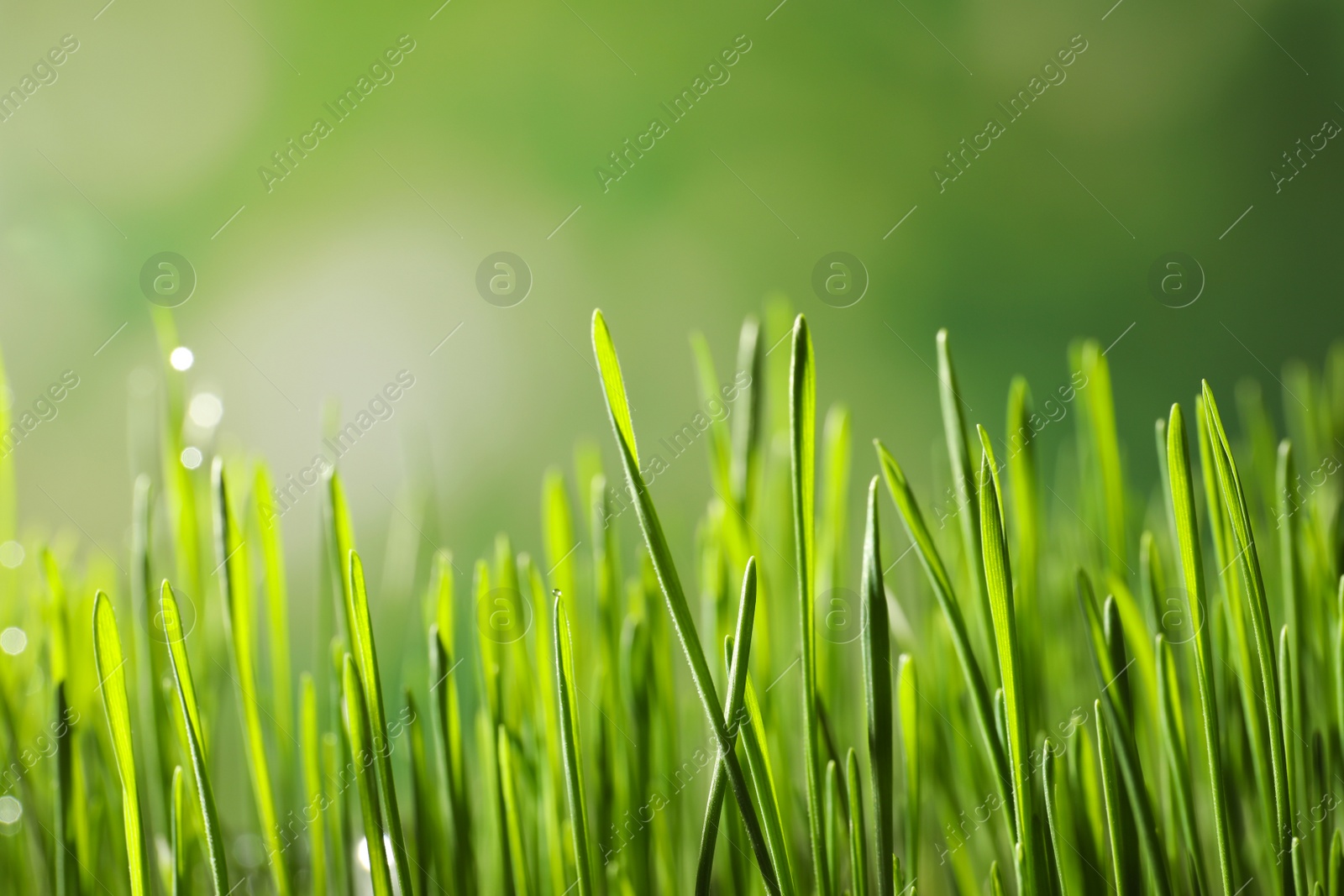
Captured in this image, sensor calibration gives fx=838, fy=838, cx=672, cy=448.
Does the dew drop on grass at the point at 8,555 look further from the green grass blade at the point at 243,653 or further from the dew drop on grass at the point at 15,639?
the green grass blade at the point at 243,653

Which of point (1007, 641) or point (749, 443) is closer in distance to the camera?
point (1007, 641)

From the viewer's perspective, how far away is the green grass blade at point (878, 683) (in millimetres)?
166

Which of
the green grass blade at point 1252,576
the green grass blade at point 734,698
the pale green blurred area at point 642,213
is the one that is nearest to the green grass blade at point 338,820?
the green grass blade at point 734,698

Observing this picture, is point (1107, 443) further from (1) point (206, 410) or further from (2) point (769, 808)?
(1) point (206, 410)

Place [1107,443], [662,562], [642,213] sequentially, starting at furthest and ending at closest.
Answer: [642,213]
[1107,443]
[662,562]

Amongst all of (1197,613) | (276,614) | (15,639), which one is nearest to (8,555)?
(15,639)

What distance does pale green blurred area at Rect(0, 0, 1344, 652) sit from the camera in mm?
1666

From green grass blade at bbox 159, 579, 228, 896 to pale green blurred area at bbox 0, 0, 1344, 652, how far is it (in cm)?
151

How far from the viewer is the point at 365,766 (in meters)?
0.18

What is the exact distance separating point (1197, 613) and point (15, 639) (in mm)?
420

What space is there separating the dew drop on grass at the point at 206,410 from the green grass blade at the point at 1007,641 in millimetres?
270

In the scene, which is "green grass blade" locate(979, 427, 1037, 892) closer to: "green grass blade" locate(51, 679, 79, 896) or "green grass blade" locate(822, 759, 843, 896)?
"green grass blade" locate(822, 759, 843, 896)

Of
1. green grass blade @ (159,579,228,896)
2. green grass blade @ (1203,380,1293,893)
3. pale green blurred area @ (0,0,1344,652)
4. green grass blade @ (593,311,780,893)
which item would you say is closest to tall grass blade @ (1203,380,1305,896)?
green grass blade @ (1203,380,1293,893)

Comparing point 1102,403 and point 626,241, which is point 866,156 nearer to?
point 626,241
